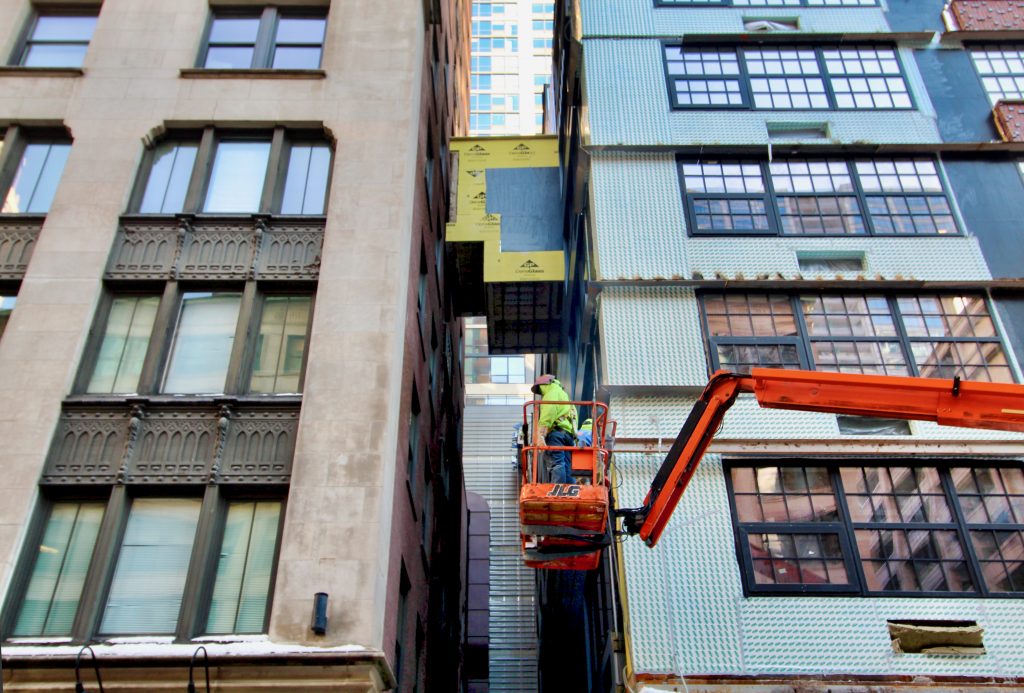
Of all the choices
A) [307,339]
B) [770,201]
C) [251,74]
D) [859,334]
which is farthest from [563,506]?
[251,74]

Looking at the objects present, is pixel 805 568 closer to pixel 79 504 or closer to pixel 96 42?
pixel 79 504

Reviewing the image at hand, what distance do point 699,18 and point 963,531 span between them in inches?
542

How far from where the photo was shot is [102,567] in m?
12.5

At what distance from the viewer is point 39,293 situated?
15023 millimetres

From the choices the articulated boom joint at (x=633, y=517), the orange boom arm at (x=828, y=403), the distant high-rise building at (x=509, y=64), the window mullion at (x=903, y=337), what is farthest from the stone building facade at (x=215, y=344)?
the distant high-rise building at (x=509, y=64)

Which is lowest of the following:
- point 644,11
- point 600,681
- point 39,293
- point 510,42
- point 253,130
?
point 600,681

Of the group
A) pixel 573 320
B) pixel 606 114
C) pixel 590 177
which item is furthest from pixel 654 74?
pixel 573 320

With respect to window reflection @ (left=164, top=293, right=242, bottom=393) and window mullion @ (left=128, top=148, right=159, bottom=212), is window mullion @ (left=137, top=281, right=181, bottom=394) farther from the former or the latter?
window mullion @ (left=128, top=148, right=159, bottom=212)

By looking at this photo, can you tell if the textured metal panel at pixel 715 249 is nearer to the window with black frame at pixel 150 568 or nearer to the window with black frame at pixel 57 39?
the window with black frame at pixel 150 568

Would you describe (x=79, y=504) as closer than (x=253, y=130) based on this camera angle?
Yes

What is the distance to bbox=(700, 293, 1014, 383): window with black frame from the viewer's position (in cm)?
1647

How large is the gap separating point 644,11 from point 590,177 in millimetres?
5706

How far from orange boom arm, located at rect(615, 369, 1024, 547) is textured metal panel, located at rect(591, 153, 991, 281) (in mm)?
5319

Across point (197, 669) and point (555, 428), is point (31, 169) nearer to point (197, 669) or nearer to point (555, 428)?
point (197, 669)
